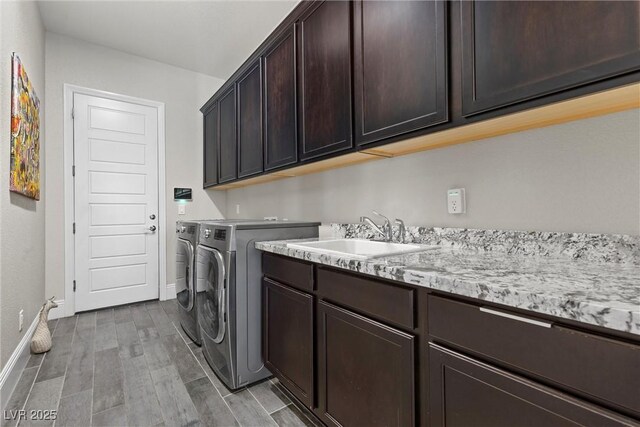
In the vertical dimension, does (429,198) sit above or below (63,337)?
above

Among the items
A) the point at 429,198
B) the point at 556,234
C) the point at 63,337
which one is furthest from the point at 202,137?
the point at 556,234

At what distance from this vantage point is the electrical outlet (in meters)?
1.45

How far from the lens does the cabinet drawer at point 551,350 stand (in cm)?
57

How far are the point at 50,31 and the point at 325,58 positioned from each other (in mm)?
3206

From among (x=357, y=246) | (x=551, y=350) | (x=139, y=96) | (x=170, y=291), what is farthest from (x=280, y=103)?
(x=170, y=291)

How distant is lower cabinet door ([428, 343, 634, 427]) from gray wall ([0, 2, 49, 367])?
2239 millimetres

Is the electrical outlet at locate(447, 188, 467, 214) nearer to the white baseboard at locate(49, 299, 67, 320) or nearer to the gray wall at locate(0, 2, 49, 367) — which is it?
the gray wall at locate(0, 2, 49, 367)

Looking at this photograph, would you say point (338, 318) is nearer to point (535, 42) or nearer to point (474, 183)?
point (474, 183)

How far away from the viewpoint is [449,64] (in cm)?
114

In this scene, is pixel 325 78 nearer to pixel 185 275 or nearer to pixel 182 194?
pixel 185 275

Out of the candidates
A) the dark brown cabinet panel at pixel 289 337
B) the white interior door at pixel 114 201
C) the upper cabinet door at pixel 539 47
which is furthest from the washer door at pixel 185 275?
the upper cabinet door at pixel 539 47

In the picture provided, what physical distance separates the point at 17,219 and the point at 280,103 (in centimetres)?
191

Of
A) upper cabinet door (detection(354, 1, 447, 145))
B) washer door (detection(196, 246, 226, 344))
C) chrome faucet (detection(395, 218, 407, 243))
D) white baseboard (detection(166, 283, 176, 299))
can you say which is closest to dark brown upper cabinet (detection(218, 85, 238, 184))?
washer door (detection(196, 246, 226, 344))

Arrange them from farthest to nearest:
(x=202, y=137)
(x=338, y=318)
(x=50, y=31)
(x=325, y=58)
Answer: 1. (x=202, y=137)
2. (x=50, y=31)
3. (x=325, y=58)
4. (x=338, y=318)
